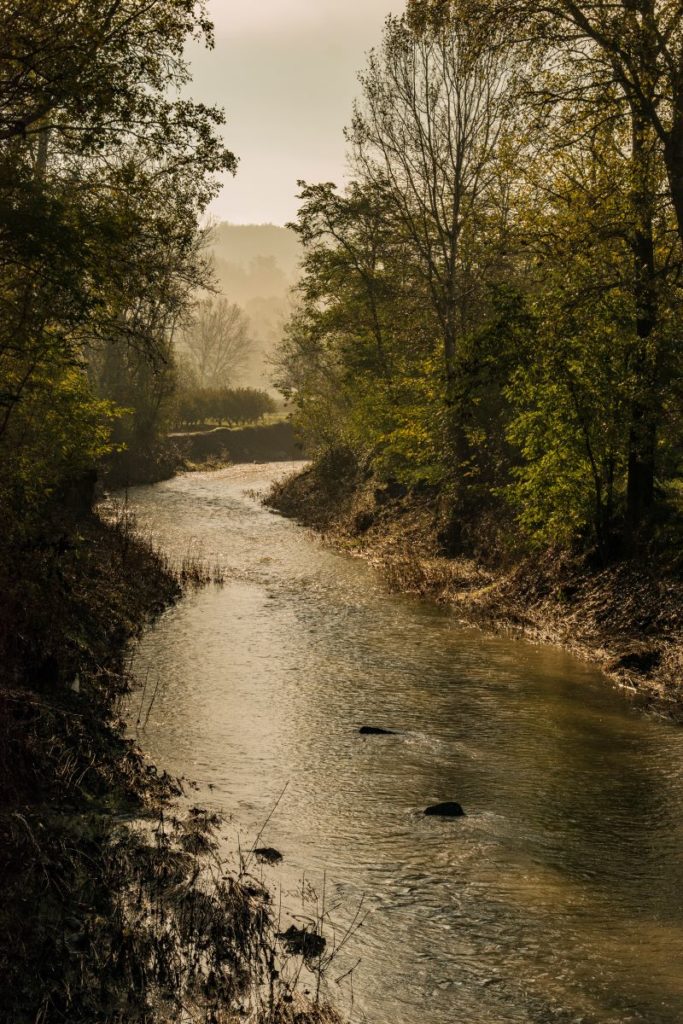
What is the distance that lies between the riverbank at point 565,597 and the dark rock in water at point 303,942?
7.95 meters

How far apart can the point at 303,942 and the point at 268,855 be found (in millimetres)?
1761

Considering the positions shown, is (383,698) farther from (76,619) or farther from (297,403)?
(297,403)

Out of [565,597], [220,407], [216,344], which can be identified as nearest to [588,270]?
[565,597]

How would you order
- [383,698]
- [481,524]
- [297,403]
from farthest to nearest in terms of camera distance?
[297,403]
[481,524]
[383,698]

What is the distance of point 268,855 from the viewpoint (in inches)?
342

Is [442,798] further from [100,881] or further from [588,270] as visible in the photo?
[588,270]

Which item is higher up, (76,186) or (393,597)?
(76,186)

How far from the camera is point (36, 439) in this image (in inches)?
819

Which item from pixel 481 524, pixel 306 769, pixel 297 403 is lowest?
pixel 306 769

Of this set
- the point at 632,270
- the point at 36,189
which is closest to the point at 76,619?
the point at 36,189

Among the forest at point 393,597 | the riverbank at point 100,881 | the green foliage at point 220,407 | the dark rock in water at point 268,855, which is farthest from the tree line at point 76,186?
the green foliage at point 220,407

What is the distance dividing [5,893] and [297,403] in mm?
38200

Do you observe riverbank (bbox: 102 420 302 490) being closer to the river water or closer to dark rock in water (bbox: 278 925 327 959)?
the river water

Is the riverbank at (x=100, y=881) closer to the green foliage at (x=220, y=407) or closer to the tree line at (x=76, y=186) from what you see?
the tree line at (x=76, y=186)
